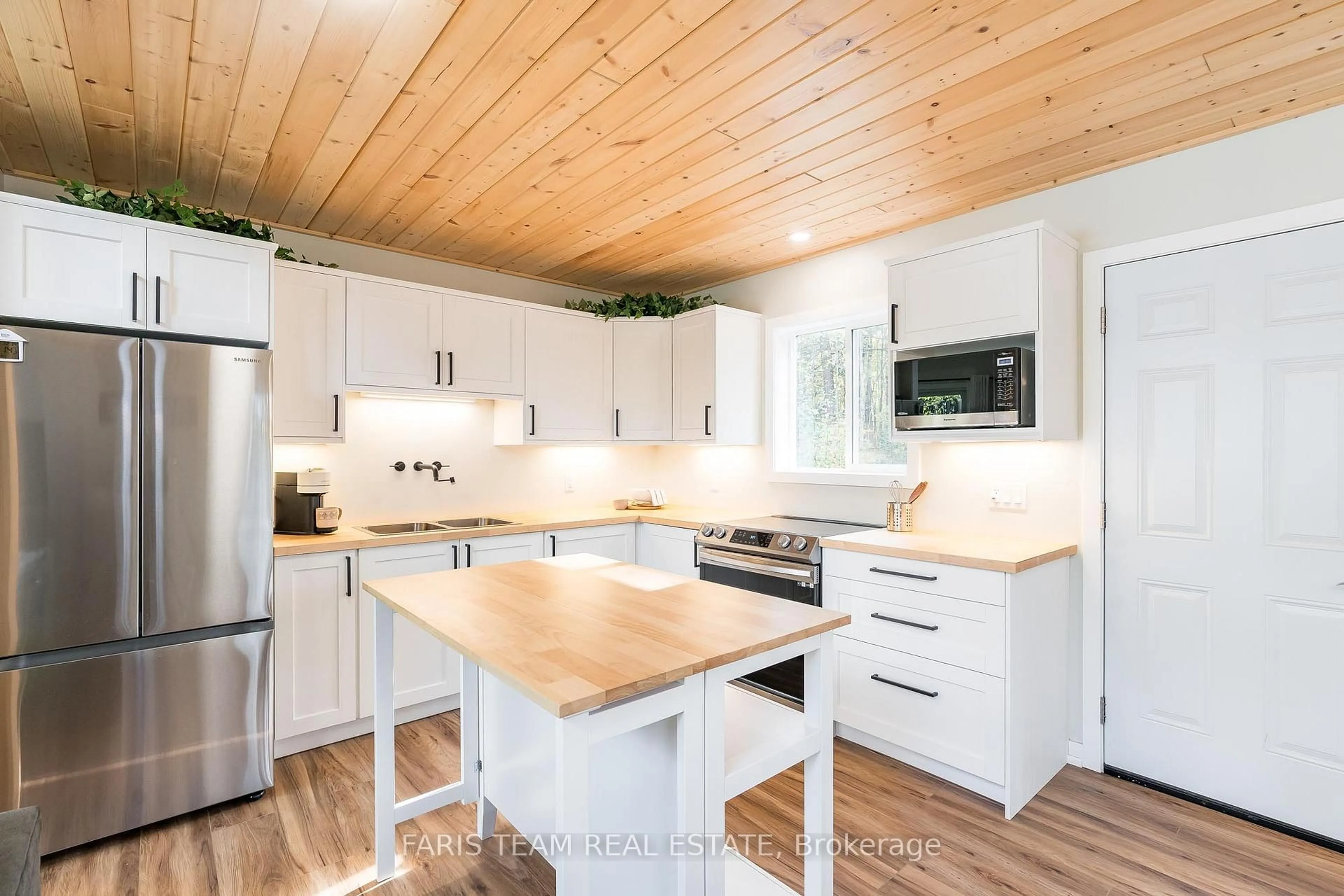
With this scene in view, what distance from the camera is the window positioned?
3533 millimetres

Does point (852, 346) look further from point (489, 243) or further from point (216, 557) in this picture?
point (216, 557)

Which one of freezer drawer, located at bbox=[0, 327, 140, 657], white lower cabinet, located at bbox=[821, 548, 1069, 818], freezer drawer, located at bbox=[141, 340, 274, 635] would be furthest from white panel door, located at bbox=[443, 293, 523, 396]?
white lower cabinet, located at bbox=[821, 548, 1069, 818]

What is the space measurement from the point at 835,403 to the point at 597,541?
1.68 metres

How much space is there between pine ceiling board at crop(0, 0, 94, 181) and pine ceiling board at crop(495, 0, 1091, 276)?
1755 millimetres

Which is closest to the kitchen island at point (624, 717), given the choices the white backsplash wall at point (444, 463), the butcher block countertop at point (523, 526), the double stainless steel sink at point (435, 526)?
the butcher block countertop at point (523, 526)

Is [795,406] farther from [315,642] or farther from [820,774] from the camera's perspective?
[315,642]

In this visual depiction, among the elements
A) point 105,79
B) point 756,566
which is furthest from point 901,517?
point 105,79

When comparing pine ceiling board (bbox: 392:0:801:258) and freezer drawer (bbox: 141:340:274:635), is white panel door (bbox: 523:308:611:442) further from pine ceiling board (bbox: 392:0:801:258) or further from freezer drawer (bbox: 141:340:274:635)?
freezer drawer (bbox: 141:340:274:635)

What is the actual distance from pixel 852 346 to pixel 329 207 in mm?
2869

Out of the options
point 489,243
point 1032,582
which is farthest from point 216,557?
point 1032,582

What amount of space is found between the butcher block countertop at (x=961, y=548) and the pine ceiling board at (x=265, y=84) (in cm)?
264

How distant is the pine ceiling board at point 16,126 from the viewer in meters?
1.87

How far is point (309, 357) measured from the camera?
3018 mm

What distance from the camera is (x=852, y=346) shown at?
3682 mm
